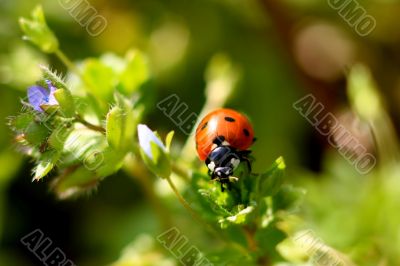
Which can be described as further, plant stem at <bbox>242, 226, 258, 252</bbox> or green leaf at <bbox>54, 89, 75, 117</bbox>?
plant stem at <bbox>242, 226, 258, 252</bbox>

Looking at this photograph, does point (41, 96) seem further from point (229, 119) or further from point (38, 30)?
point (229, 119)

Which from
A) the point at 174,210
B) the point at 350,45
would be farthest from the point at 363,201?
the point at 350,45

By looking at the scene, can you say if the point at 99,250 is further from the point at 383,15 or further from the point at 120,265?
the point at 383,15

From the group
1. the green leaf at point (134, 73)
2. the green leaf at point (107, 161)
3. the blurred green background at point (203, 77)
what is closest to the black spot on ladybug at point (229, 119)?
the green leaf at point (107, 161)

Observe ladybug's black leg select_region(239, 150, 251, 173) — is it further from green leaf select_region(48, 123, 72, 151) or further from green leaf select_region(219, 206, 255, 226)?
green leaf select_region(48, 123, 72, 151)

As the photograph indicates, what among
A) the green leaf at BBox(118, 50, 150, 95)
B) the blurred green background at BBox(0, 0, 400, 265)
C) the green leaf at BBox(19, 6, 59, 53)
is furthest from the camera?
the blurred green background at BBox(0, 0, 400, 265)

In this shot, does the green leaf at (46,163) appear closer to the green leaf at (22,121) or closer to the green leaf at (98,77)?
the green leaf at (22,121)

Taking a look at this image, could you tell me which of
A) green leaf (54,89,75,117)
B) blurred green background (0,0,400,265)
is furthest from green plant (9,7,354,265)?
blurred green background (0,0,400,265)
